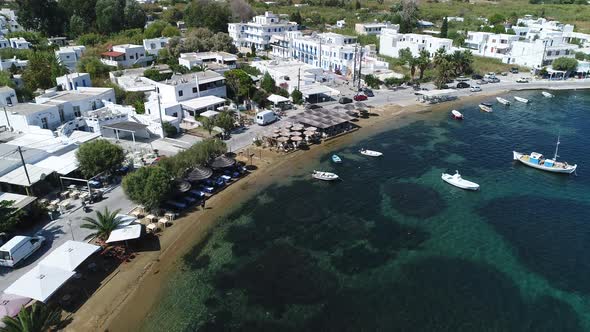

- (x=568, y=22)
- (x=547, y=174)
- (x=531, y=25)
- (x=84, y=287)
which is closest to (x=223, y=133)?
(x=84, y=287)

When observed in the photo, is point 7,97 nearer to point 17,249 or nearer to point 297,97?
point 17,249

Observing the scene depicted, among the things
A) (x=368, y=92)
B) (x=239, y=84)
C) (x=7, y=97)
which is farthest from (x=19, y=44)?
(x=368, y=92)

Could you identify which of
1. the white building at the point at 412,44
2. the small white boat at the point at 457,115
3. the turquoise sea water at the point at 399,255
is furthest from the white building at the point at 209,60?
the small white boat at the point at 457,115

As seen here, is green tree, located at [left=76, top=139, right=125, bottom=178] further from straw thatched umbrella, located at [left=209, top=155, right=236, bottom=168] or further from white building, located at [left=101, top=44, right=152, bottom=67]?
white building, located at [left=101, top=44, right=152, bottom=67]

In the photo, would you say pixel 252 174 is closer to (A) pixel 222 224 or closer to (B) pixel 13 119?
(A) pixel 222 224

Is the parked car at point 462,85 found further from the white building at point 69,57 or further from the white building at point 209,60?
the white building at point 69,57

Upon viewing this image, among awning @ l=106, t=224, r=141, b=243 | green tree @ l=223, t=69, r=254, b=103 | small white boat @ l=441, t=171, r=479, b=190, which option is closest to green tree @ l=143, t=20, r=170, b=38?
green tree @ l=223, t=69, r=254, b=103

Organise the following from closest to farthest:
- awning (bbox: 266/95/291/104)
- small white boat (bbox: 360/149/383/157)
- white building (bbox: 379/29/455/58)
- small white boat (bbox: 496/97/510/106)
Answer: small white boat (bbox: 360/149/383/157)
awning (bbox: 266/95/291/104)
small white boat (bbox: 496/97/510/106)
white building (bbox: 379/29/455/58)
